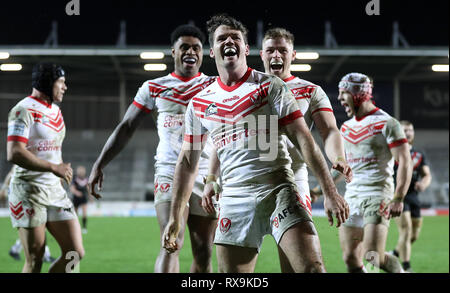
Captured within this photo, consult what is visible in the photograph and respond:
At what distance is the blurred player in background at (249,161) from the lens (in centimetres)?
319

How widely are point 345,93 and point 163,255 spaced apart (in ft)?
7.66

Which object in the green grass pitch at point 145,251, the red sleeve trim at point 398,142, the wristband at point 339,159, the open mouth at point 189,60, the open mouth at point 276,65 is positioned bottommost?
the green grass pitch at point 145,251

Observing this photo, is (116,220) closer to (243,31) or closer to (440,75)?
(440,75)

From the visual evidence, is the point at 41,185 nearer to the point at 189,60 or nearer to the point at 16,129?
the point at 16,129

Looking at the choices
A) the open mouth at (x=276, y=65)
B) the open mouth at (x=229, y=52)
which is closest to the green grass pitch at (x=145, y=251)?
the open mouth at (x=276, y=65)

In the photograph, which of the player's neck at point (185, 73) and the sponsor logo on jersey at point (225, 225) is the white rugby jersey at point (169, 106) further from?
the sponsor logo on jersey at point (225, 225)

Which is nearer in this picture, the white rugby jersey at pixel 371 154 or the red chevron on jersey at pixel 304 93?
the red chevron on jersey at pixel 304 93

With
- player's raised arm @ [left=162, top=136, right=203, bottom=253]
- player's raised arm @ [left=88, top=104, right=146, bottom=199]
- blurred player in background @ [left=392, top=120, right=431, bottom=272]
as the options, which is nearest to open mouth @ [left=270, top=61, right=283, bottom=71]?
player's raised arm @ [left=162, top=136, right=203, bottom=253]

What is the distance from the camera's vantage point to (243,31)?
139 inches

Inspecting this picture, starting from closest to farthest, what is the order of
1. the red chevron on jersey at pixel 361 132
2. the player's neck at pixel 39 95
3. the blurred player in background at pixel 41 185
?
1. the blurred player in background at pixel 41 185
2. the player's neck at pixel 39 95
3. the red chevron on jersey at pixel 361 132

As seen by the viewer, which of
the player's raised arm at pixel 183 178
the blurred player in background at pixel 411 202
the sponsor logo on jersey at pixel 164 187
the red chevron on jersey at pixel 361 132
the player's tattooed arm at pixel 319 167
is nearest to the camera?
the player's tattooed arm at pixel 319 167

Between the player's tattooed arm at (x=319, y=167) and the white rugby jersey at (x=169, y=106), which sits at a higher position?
the white rugby jersey at (x=169, y=106)

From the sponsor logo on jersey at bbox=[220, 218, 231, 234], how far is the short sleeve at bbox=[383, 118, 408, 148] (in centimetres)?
257
